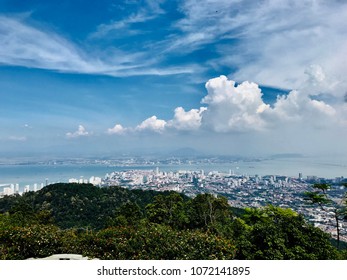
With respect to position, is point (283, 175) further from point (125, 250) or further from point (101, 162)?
point (125, 250)

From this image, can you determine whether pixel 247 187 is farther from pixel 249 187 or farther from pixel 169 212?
pixel 169 212

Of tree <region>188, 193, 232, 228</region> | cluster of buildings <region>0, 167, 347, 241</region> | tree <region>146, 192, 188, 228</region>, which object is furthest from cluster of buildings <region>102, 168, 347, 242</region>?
tree <region>146, 192, 188, 228</region>

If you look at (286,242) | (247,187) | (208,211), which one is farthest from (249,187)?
(286,242)

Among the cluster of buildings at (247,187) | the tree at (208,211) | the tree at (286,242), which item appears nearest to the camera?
the tree at (286,242)

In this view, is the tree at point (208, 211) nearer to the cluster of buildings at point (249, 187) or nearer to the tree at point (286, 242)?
the cluster of buildings at point (249, 187)

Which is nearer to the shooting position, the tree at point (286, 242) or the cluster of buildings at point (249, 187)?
the tree at point (286, 242)

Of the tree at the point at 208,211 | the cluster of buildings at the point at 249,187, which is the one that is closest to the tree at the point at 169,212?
the tree at the point at 208,211

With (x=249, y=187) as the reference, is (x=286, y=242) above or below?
above

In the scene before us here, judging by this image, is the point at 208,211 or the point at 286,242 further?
the point at 208,211

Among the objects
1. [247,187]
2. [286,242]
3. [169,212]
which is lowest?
[169,212]

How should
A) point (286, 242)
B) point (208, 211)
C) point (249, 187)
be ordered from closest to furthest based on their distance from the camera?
point (286, 242)
point (208, 211)
point (249, 187)

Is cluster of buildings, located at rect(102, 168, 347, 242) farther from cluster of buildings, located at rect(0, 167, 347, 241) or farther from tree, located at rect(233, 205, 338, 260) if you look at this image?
tree, located at rect(233, 205, 338, 260)

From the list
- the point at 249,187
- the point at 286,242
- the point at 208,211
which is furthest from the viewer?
the point at 249,187
